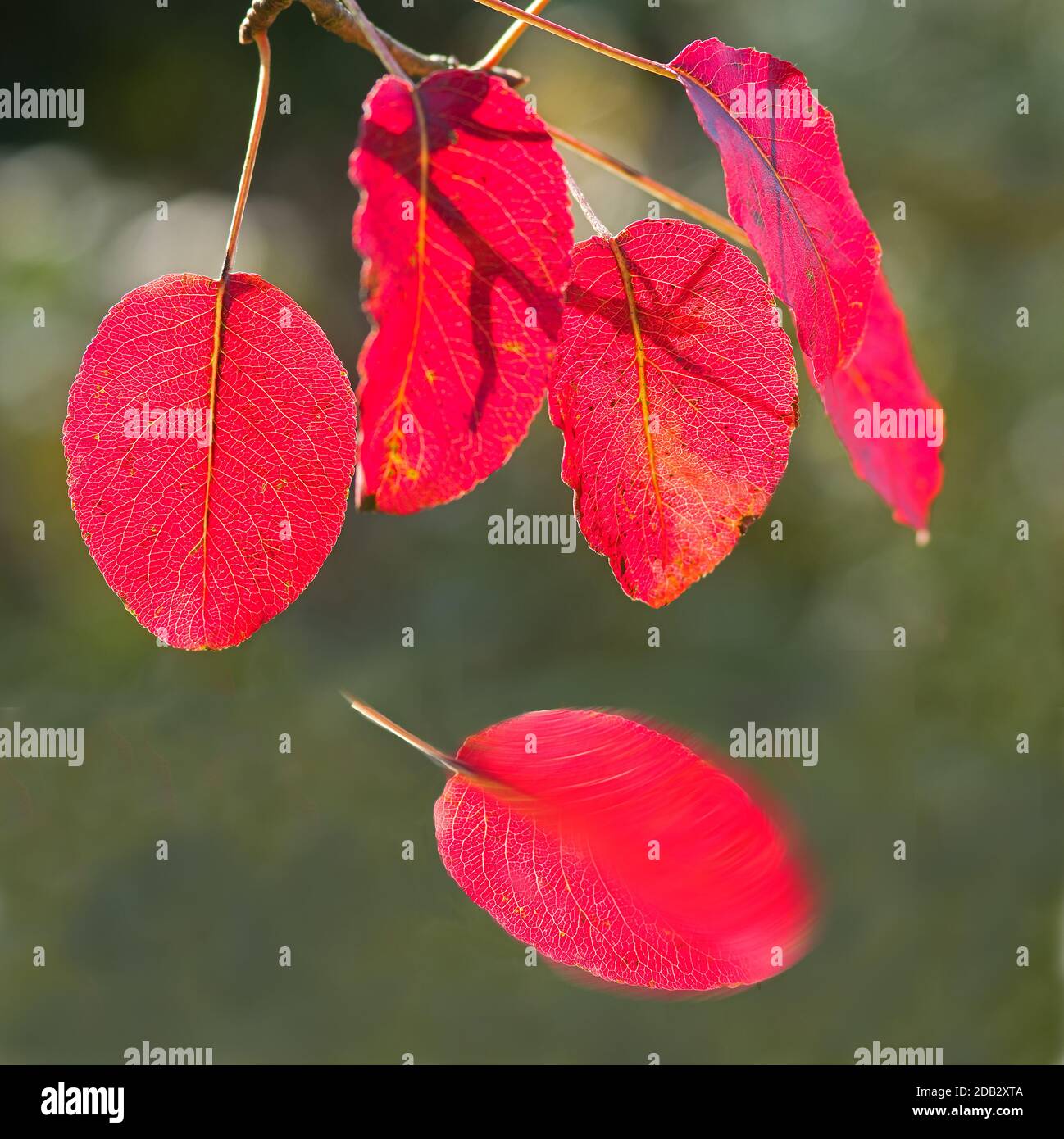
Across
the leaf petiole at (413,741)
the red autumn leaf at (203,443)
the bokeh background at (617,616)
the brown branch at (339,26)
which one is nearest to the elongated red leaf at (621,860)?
the leaf petiole at (413,741)

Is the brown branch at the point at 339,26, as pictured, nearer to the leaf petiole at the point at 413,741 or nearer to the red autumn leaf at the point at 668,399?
the red autumn leaf at the point at 668,399

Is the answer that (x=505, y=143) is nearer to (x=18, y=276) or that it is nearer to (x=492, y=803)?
(x=492, y=803)

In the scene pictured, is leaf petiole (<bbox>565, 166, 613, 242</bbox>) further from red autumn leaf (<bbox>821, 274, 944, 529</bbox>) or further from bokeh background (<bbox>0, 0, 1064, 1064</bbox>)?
bokeh background (<bbox>0, 0, 1064, 1064</bbox>)

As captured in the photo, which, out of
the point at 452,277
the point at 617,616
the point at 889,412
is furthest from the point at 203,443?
the point at 617,616

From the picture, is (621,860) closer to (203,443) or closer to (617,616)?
(203,443)

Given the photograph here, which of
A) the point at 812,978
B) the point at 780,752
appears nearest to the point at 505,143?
the point at 812,978

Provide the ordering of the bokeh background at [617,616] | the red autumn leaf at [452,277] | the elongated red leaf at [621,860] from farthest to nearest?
the bokeh background at [617,616], the elongated red leaf at [621,860], the red autumn leaf at [452,277]

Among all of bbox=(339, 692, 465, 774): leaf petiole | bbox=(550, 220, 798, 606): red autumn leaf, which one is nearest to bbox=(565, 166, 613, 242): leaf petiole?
bbox=(550, 220, 798, 606): red autumn leaf
